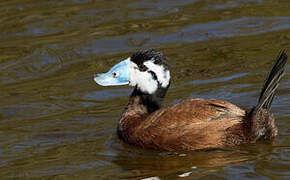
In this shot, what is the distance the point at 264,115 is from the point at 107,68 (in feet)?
11.5

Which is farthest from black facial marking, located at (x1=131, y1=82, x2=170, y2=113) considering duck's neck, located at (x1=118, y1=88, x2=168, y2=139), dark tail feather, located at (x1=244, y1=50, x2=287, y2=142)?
dark tail feather, located at (x1=244, y1=50, x2=287, y2=142)

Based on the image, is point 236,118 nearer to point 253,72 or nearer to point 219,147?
point 219,147

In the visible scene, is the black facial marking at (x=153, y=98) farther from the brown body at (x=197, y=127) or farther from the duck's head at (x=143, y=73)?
the brown body at (x=197, y=127)

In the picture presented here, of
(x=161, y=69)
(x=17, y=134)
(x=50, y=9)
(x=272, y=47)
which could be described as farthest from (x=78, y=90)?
(x=50, y=9)

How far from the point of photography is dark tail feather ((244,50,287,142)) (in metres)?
6.54

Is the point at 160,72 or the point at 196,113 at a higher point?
the point at 160,72

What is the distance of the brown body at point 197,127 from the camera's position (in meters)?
6.54

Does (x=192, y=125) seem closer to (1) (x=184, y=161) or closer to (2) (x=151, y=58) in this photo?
(1) (x=184, y=161)

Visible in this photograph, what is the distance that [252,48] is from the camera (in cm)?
997

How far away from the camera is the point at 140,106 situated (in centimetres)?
735

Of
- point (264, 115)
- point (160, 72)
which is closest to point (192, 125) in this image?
point (264, 115)

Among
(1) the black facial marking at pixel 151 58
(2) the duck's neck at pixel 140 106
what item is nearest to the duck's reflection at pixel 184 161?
(2) the duck's neck at pixel 140 106

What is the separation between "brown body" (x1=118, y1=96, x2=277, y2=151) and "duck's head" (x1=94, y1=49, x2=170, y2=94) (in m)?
0.44

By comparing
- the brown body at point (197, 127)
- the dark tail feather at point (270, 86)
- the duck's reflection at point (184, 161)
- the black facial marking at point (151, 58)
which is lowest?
the duck's reflection at point (184, 161)
